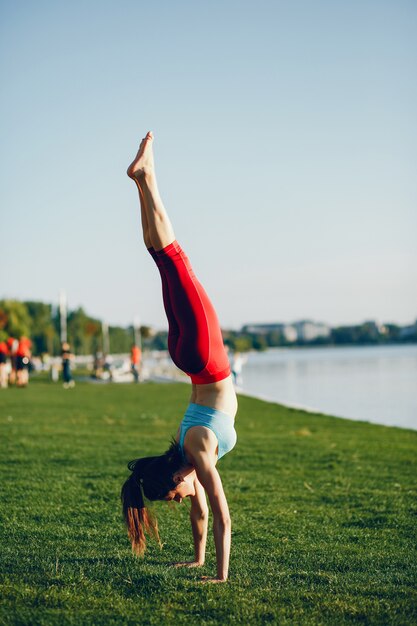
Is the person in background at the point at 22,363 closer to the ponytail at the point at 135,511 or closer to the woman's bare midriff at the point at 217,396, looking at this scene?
the ponytail at the point at 135,511

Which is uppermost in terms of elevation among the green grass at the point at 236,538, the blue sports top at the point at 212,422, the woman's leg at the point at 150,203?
the woman's leg at the point at 150,203

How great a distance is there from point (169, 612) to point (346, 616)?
98 cm

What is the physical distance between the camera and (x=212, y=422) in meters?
4.82

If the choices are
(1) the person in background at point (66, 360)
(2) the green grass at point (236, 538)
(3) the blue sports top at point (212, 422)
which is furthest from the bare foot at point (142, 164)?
(1) the person in background at point (66, 360)

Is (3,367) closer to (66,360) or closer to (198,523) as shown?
(66,360)

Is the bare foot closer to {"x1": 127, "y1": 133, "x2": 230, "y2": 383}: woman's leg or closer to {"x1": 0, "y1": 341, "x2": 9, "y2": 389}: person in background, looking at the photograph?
{"x1": 127, "y1": 133, "x2": 230, "y2": 383}: woman's leg

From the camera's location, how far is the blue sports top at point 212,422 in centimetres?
482

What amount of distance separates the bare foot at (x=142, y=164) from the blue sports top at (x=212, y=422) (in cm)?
159

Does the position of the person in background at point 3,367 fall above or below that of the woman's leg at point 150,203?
below

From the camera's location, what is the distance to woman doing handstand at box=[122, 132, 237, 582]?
4.76 metres

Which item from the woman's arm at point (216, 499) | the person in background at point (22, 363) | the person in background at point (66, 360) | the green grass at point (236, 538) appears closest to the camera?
the green grass at point (236, 538)

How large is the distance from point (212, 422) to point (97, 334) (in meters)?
105

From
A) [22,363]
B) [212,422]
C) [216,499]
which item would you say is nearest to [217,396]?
[212,422]

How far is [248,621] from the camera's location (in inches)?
160
